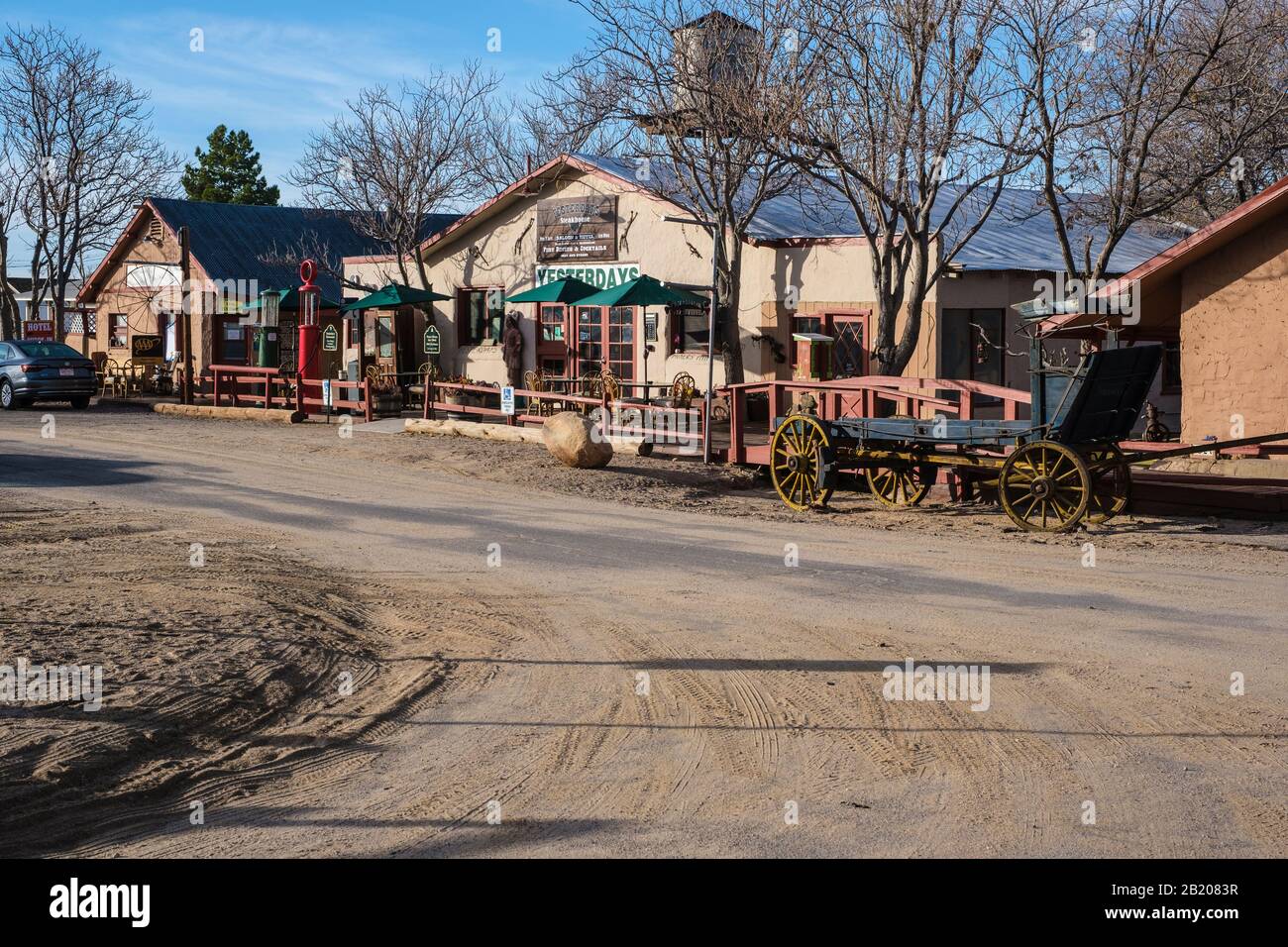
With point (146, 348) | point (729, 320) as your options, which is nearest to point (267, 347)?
point (146, 348)

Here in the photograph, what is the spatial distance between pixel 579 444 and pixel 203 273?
76.4 ft

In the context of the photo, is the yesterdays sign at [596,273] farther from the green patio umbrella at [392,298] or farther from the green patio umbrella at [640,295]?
the green patio umbrella at [640,295]

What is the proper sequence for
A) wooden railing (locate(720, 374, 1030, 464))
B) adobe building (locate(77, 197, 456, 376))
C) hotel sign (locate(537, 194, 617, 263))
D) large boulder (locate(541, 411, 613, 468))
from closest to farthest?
wooden railing (locate(720, 374, 1030, 464))
large boulder (locate(541, 411, 613, 468))
hotel sign (locate(537, 194, 617, 263))
adobe building (locate(77, 197, 456, 376))

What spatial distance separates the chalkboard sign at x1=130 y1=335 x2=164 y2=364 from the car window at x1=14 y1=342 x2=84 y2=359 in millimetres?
5720

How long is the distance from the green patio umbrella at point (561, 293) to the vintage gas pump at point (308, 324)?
14.6 ft

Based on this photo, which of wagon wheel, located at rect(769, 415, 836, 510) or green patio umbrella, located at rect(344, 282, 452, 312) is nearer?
wagon wheel, located at rect(769, 415, 836, 510)

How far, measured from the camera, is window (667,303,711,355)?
26859 mm

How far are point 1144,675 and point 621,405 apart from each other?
14.2 m

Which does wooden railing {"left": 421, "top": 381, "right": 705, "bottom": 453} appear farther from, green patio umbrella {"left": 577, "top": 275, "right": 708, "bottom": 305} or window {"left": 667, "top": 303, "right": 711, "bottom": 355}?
window {"left": 667, "top": 303, "right": 711, "bottom": 355}

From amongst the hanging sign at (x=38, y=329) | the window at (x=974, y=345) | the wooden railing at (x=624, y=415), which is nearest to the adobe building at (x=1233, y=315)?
the wooden railing at (x=624, y=415)

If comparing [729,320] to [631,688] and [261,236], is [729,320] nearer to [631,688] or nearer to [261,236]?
[631,688]

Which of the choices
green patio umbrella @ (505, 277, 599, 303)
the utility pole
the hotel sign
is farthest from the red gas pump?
the hotel sign

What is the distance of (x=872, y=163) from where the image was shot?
19.5 metres

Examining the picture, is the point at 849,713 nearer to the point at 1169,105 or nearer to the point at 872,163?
the point at 872,163
